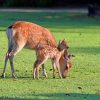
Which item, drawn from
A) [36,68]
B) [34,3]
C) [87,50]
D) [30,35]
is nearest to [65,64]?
[36,68]

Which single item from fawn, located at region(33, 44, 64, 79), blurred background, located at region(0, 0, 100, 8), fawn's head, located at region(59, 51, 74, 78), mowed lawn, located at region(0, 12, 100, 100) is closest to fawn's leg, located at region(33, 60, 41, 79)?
fawn, located at region(33, 44, 64, 79)

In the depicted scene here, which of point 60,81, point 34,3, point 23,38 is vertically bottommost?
point 34,3

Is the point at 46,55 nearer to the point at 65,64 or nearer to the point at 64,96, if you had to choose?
the point at 65,64

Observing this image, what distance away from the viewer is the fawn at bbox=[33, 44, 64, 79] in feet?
48.3

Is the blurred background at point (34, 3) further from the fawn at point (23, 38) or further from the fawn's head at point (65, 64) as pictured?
the fawn's head at point (65, 64)

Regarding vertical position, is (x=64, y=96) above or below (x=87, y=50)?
above

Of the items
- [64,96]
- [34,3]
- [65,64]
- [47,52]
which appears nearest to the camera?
[64,96]

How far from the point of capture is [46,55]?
48.5 feet

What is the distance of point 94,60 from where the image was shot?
18.4 meters

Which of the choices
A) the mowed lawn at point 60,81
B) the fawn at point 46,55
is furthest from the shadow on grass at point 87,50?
the fawn at point 46,55

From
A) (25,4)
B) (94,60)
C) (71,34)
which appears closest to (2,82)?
(94,60)

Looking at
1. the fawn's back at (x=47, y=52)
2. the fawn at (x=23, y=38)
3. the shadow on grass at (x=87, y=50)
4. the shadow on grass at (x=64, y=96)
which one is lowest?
the shadow on grass at (x=87, y=50)

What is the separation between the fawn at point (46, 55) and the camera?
1472 centimetres

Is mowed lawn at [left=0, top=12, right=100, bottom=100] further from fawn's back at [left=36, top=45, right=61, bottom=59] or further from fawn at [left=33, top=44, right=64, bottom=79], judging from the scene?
fawn's back at [left=36, top=45, right=61, bottom=59]
